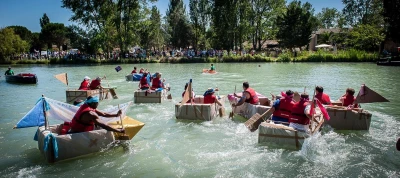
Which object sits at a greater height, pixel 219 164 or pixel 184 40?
pixel 184 40

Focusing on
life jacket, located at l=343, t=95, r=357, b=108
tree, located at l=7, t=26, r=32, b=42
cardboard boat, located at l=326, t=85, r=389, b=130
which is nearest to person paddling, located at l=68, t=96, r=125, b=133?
cardboard boat, located at l=326, t=85, r=389, b=130

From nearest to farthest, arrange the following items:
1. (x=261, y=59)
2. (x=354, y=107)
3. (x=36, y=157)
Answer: (x=36, y=157) → (x=354, y=107) → (x=261, y=59)

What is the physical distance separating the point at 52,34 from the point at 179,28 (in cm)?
3926

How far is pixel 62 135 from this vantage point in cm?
764

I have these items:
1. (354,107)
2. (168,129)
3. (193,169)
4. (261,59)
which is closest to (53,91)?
(168,129)

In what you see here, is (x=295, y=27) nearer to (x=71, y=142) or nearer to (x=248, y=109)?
(x=248, y=109)

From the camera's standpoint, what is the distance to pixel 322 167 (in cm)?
758

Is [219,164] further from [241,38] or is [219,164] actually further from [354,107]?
[241,38]

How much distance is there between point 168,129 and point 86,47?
53.9 metres

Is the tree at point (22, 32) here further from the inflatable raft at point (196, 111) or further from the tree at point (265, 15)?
the inflatable raft at point (196, 111)

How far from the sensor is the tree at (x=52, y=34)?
8350cm

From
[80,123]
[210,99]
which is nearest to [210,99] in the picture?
[210,99]

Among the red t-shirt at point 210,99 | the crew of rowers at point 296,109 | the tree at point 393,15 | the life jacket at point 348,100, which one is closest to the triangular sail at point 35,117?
the red t-shirt at point 210,99

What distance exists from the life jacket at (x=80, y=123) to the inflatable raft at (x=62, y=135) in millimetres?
174
